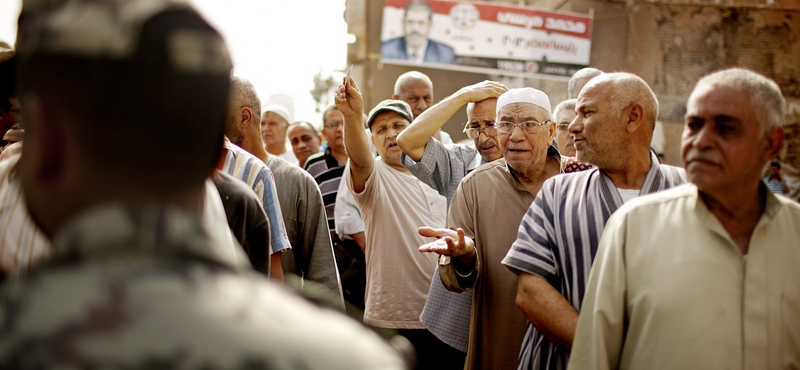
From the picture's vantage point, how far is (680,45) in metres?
17.5

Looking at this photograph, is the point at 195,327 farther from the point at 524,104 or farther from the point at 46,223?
the point at 524,104

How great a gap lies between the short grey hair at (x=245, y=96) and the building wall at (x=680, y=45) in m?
13.2

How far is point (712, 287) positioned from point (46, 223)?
2022mm

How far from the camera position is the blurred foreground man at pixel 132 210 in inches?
29.3

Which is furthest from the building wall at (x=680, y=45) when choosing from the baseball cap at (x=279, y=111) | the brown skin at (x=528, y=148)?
the brown skin at (x=528, y=148)

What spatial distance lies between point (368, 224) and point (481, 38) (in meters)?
12.8

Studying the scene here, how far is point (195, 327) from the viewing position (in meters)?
0.76

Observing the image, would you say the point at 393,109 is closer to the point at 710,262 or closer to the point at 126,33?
the point at 710,262

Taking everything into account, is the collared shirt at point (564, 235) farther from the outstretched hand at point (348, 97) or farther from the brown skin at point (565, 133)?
the brown skin at point (565, 133)

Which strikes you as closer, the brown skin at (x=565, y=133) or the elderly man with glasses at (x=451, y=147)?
the elderly man with glasses at (x=451, y=147)

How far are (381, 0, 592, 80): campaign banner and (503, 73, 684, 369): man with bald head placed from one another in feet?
44.7

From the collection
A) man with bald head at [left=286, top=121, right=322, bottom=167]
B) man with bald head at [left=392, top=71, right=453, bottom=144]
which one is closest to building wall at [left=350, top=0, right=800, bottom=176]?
man with bald head at [left=286, top=121, right=322, bottom=167]

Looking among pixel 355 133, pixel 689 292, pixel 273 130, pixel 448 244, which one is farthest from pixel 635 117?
pixel 273 130

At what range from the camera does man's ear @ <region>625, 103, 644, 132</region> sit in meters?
3.16
